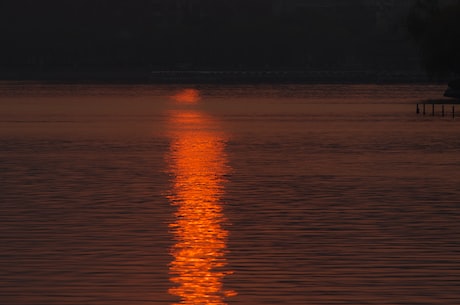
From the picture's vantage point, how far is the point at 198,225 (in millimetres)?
38406

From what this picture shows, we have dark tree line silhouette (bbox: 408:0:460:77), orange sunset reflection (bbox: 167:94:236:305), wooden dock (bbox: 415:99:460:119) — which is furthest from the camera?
dark tree line silhouette (bbox: 408:0:460:77)

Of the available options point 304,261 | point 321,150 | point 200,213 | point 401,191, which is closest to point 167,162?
point 321,150

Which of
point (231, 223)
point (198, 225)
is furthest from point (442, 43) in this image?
point (198, 225)

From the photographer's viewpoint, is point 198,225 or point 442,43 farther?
point 442,43

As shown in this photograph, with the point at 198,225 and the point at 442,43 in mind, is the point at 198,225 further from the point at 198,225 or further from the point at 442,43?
the point at 442,43

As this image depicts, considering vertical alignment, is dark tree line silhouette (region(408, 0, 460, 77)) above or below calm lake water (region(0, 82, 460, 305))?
below

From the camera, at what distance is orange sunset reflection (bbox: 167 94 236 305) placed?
2741 centimetres

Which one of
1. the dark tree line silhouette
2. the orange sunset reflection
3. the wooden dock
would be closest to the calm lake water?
the orange sunset reflection

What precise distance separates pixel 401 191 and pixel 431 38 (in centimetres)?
9606

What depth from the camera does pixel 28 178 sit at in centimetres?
5478

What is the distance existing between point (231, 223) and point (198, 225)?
0.91 m

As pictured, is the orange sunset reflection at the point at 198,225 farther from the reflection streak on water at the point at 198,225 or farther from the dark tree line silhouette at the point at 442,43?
the dark tree line silhouette at the point at 442,43

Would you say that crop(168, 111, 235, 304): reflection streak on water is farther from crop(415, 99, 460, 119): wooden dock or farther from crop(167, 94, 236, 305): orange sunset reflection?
crop(415, 99, 460, 119): wooden dock

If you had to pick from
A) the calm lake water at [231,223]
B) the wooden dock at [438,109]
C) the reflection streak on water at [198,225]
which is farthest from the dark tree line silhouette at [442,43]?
the reflection streak on water at [198,225]
